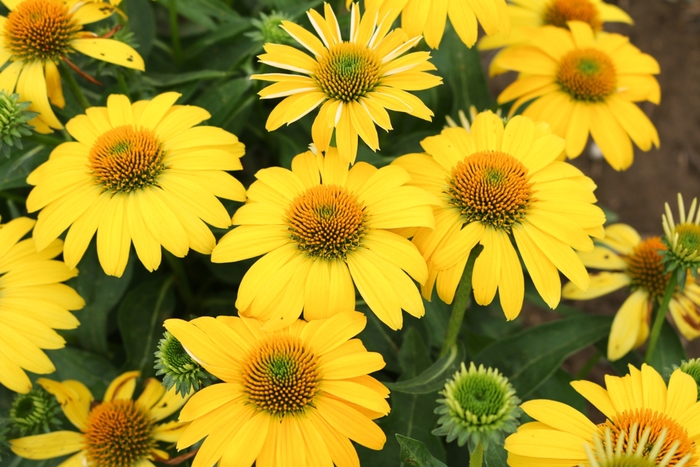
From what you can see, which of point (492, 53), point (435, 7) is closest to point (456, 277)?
point (435, 7)

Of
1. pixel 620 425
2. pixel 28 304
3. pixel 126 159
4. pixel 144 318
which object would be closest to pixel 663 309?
pixel 620 425

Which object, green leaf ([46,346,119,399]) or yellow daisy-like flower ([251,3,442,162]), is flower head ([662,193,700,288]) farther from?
green leaf ([46,346,119,399])

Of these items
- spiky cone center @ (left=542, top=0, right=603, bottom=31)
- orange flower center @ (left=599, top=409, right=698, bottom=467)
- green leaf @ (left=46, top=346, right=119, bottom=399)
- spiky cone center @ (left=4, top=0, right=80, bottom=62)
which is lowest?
orange flower center @ (left=599, top=409, right=698, bottom=467)

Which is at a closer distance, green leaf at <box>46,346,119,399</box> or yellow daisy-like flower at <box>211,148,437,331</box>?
yellow daisy-like flower at <box>211,148,437,331</box>

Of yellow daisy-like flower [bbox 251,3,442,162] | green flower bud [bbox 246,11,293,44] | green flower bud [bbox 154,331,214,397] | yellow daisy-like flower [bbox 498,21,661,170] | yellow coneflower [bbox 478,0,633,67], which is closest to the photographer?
green flower bud [bbox 154,331,214,397]

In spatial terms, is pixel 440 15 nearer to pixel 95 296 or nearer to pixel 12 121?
pixel 12 121

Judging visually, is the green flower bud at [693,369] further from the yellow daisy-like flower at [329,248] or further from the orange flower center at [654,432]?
the yellow daisy-like flower at [329,248]

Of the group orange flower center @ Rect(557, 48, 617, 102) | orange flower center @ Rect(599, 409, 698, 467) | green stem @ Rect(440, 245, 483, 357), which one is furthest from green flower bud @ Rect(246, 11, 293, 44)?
orange flower center @ Rect(599, 409, 698, 467)

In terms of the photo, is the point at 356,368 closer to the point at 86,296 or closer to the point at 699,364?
the point at 699,364

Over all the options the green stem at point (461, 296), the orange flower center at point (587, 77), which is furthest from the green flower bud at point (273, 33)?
the orange flower center at point (587, 77)
